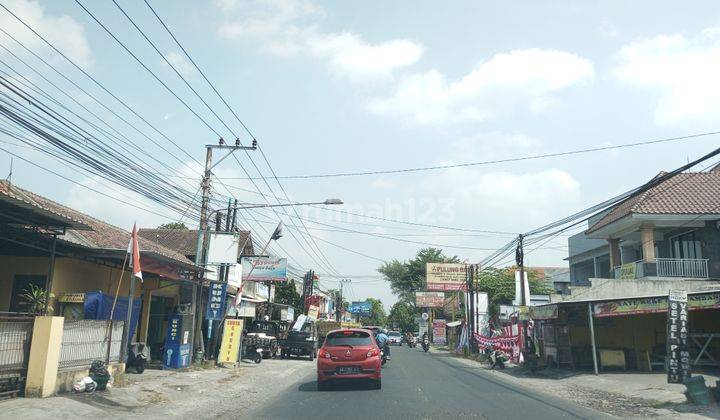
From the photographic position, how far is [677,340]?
47.2ft

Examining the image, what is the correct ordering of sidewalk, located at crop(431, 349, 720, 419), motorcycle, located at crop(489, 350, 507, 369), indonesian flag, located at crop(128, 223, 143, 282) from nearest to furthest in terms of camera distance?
sidewalk, located at crop(431, 349, 720, 419) → indonesian flag, located at crop(128, 223, 143, 282) → motorcycle, located at crop(489, 350, 507, 369)

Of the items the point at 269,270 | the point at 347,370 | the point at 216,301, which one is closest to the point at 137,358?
the point at 216,301

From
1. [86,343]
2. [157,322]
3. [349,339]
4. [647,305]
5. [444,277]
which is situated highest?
[444,277]

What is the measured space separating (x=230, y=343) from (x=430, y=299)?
55.3m

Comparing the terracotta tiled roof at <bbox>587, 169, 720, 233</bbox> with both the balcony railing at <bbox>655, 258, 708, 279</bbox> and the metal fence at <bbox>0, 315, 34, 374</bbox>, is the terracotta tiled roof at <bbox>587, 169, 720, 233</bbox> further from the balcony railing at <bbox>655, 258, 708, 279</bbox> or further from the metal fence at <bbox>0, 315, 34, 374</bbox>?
the metal fence at <bbox>0, 315, 34, 374</bbox>

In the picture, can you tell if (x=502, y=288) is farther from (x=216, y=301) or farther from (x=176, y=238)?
(x=216, y=301)

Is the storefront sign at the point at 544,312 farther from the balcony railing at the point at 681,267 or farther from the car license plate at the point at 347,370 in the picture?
the car license plate at the point at 347,370

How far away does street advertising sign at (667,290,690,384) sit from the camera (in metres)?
14.1

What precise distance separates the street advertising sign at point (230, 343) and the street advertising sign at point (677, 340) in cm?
1613

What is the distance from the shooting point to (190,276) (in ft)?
80.8

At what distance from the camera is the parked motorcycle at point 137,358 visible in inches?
737

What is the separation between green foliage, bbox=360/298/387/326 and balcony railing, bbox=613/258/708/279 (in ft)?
356

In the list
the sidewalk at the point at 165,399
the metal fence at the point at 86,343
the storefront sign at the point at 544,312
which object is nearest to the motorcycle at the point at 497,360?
the storefront sign at the point at 544,312

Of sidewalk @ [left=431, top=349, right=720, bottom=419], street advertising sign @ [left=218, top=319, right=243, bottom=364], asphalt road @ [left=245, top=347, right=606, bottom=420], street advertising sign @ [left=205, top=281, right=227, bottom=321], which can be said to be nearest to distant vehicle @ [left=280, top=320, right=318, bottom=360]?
street advertising sign @ [left=218, top=319, right=243, bottom=364]
